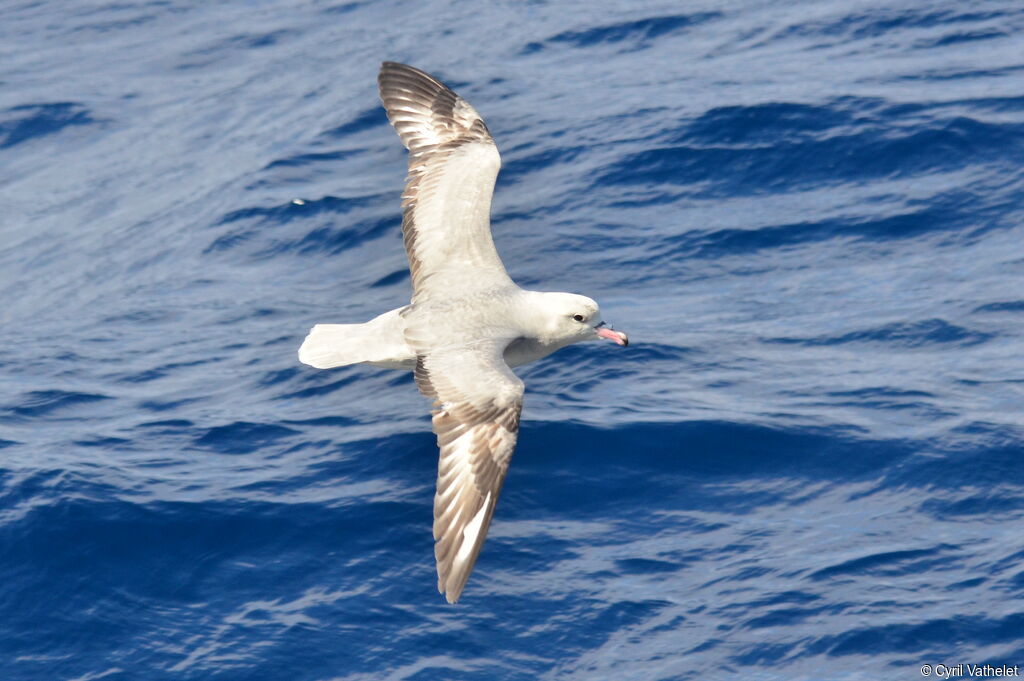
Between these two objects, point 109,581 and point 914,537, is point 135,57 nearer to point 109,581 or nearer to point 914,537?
point 109,581

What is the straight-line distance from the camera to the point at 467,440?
31.2 ft

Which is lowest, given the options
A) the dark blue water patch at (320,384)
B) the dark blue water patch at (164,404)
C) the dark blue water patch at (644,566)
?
the dark blue water patch at (644,566)

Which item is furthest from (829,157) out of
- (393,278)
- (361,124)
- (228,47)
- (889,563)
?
(228,47)

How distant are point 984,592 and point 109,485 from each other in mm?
6416

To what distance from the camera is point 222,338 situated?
13.8 metres

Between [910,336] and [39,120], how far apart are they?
1266cm

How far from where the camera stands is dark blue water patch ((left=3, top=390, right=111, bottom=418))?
12609 mm

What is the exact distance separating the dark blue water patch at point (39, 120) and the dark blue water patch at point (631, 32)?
6.26 meters

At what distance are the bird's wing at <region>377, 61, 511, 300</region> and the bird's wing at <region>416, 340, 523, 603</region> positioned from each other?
1301 millimetres

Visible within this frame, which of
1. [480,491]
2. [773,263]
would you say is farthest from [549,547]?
[773,263]

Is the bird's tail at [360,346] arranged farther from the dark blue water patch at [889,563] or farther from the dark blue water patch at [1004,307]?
the dark blue water patch at [1004,307]

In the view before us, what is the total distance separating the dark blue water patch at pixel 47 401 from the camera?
12.6 metres

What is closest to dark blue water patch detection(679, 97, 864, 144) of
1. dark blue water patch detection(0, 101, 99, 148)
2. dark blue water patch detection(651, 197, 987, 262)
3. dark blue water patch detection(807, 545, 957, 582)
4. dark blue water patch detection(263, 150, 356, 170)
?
dark blue water patch detection(651, 197, 987, 262)

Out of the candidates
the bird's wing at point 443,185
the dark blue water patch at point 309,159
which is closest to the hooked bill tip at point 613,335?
the bird's wing at point 443,185
